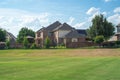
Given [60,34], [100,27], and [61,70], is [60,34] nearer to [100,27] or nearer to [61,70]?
[100,27]

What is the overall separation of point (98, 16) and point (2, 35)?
36.3 metres

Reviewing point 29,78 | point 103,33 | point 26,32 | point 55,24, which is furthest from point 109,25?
point 29,78

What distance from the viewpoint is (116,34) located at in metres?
104

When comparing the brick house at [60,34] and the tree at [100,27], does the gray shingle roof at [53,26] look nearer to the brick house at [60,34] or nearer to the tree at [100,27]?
the brick house at [60,34]

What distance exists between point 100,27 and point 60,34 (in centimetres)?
1680

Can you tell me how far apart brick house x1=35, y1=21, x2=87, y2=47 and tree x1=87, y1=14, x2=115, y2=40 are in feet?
15.7

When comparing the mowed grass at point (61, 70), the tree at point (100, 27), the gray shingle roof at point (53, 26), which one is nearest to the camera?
the mowed grass at point (61, 70)

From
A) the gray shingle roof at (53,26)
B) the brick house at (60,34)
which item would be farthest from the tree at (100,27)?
the gray shingle roof at (53,26)

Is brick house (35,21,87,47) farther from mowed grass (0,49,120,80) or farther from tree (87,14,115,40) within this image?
mowed grass (0,49,120,80)

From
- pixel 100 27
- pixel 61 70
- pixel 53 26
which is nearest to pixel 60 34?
pixel 53 26

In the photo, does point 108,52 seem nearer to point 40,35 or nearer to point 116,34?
point 116,34

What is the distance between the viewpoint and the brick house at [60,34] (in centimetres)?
10094

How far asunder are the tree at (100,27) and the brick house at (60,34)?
4.79 meters

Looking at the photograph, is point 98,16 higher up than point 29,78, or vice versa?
point 98,16
